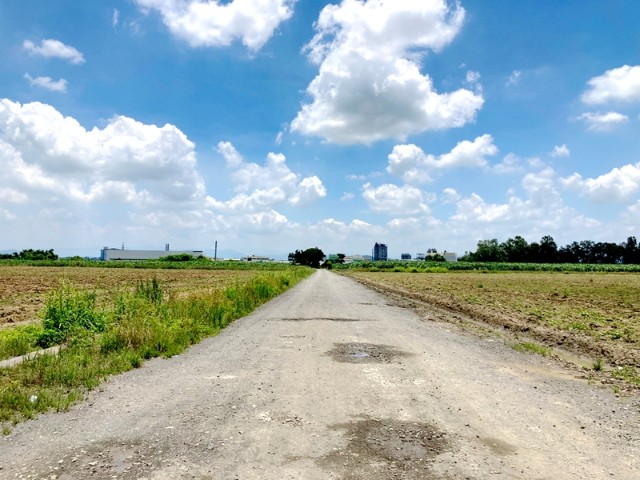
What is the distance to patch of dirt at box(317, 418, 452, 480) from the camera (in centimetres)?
442

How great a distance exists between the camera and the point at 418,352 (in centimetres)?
1073

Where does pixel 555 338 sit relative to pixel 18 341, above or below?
below

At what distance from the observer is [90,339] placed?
1107 cm

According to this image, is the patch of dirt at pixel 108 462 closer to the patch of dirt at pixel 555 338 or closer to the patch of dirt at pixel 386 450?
the patch of dirt at pixel 386 450

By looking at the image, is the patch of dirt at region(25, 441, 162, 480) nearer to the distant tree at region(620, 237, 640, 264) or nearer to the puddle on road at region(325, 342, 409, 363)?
the puddle on road at region(325, 342, 409, 363)

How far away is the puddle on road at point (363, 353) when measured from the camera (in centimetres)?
986

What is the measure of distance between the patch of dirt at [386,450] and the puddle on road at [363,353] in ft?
13.0

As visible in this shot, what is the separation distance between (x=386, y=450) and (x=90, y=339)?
902 centimetres

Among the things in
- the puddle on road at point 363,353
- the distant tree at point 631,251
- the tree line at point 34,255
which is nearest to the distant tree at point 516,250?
the distant tree at point 631,251

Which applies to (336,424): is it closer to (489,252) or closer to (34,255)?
(34,255)

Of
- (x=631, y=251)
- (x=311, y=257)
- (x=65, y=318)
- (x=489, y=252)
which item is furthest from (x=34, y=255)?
(x=631, y=251)

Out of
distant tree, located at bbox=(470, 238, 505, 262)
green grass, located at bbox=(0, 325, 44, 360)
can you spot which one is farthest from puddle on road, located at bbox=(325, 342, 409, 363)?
distant tree, located at bbox=(470, 238, 505, 262)

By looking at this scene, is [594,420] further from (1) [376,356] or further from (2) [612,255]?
(2) [612,255]

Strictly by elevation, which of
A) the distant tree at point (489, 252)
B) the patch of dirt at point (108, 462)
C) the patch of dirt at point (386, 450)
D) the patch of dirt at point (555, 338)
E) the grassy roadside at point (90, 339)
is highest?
the distant tree at point (489, 252)
